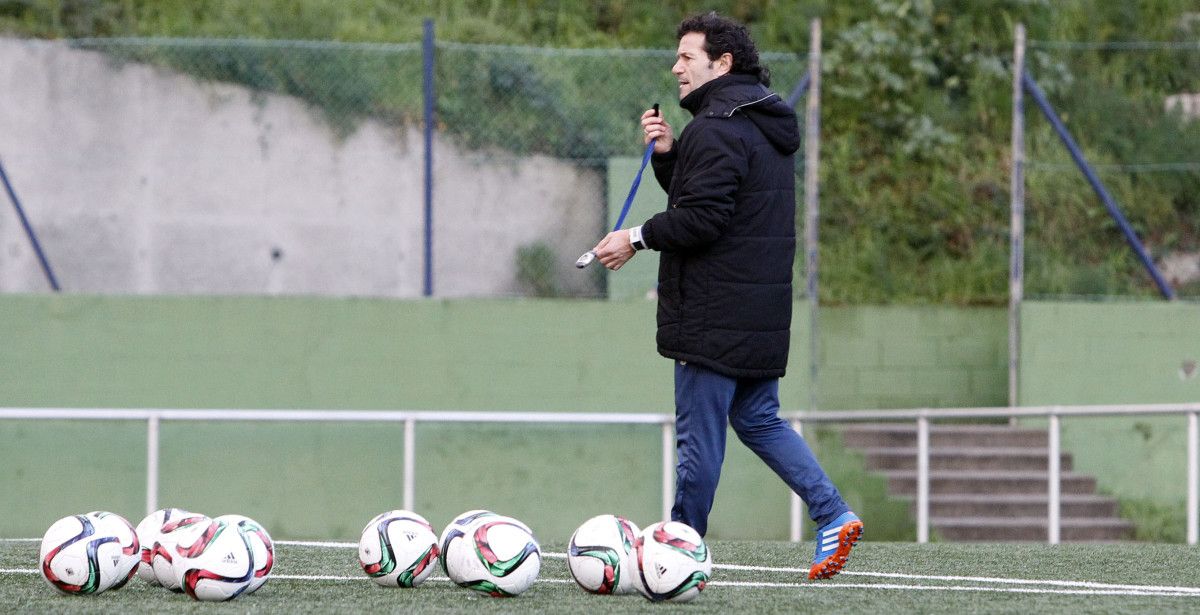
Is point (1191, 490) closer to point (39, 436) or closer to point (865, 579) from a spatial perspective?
point (865, 579)

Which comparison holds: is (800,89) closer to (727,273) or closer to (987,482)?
(987,482)

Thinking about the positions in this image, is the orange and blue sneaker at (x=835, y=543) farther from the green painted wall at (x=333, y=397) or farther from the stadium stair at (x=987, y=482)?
the stadium stair at (x=987, y=482)

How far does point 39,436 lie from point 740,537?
4264 millimetres

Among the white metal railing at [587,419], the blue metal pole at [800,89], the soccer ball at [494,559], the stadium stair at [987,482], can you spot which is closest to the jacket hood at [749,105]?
the soccer ball at [494,559]

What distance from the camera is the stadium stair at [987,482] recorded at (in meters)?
11.7

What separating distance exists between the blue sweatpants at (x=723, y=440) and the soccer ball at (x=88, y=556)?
1576 millimetres

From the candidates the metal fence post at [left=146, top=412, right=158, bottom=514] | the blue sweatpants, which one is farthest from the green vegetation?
the blue sweatpants

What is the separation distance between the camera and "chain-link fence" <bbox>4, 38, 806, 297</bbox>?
1158cm

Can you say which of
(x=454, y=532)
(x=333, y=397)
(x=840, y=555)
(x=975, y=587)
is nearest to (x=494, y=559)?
(x=454, y=532)

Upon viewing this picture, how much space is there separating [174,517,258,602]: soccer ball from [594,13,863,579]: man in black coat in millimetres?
1297

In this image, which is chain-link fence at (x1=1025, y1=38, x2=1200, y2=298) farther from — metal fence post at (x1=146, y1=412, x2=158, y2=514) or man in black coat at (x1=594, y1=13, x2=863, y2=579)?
man in black coat at (x1=594, y1=13, x2=863, y2=579)

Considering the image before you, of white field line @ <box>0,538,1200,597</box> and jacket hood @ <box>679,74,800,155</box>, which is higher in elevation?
jacket hood @ <box>679,74,800,155</box>

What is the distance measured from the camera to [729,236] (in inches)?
209

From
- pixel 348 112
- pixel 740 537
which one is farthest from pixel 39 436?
pixel 740 537
